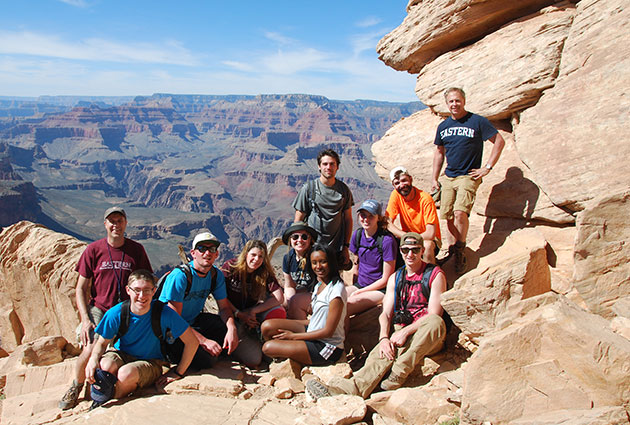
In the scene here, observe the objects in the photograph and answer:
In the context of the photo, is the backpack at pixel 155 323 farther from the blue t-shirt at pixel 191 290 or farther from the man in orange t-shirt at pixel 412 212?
the man in orange t-shirt at pixel 412 212

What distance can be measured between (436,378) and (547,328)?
1561mm

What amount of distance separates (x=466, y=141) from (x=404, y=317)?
3.19 m

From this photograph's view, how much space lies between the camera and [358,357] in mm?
6309

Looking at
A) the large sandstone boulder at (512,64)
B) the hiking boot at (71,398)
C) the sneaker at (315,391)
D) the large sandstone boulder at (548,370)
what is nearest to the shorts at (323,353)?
the sneaker at (315,391)

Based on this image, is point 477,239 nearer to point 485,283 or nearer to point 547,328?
point 485,283

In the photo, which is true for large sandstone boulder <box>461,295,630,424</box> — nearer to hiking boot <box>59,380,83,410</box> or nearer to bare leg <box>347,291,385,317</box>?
bare leg <box>347,291,385,317</box>

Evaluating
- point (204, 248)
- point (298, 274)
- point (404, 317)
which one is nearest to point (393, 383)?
point (404, 317)

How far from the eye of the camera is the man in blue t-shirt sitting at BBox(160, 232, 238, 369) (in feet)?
18.2

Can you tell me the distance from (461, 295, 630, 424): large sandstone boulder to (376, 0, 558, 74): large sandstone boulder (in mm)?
7674

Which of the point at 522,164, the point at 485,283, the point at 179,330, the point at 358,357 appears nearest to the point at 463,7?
the point at 522,164

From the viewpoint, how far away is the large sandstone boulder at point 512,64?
25.8ft

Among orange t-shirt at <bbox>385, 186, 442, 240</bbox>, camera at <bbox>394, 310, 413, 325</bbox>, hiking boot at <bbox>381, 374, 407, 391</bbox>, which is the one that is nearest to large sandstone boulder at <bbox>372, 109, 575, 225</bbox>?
orange t-shirt at <bbox>385, 186, 442, 240</bbox>

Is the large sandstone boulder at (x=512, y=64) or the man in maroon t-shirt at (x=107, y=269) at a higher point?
the large sandstone boulder at (x=512, y=64)

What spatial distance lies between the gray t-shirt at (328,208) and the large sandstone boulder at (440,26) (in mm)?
5484
